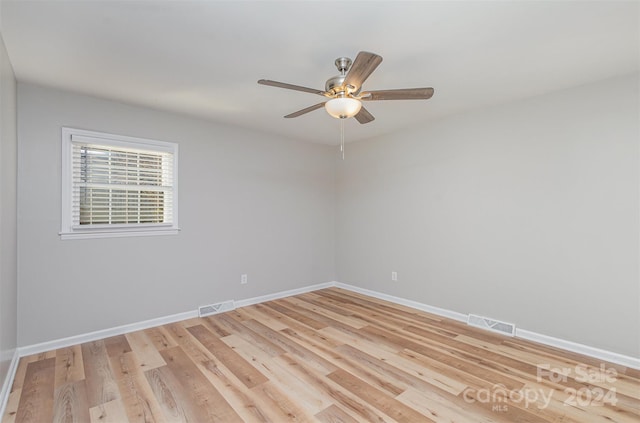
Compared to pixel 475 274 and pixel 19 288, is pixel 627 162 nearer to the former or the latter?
pixel 475 274

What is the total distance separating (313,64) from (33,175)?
2.71m

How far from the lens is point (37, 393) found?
7.06 ft

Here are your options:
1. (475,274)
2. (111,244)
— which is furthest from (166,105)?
(475,274)

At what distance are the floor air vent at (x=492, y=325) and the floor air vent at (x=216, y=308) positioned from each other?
291cm

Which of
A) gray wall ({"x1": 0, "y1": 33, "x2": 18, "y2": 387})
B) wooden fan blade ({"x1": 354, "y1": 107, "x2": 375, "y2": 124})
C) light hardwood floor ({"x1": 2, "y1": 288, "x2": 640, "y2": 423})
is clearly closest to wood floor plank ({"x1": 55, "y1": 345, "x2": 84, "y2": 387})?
light hardwood floor ({"x1": 2, "y1": 288, "x2": 640, "y2": 423})

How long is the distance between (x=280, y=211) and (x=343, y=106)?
272 centimetres

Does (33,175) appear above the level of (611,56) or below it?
below

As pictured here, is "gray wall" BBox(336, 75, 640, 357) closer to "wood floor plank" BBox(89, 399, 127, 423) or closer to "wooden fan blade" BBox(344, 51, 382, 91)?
"wooden fan blade" BBox(344, 51, 382, 91)

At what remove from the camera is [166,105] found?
328 cm

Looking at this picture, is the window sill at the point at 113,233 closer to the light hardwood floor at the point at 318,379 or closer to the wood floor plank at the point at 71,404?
the light hardwood floor at the point at 318,379

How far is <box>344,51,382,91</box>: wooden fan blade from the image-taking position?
5.46ft

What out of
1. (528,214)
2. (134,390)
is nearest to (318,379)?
(134,390)

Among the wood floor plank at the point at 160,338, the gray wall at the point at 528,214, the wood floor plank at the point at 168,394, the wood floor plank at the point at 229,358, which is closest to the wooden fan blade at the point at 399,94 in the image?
the gray wall at the point at 528,214

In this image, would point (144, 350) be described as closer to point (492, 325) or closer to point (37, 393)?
point (37, 393)
